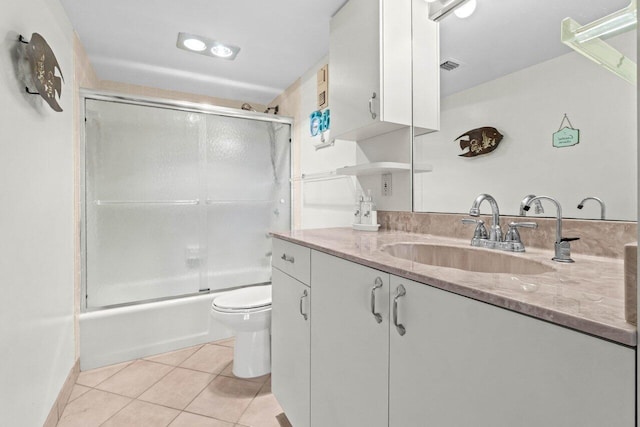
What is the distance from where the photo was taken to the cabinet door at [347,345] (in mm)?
837

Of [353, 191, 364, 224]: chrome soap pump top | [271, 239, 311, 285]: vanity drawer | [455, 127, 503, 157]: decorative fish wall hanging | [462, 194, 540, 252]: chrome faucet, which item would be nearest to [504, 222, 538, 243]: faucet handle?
[462, 194, 540, 252]: chrome faucet

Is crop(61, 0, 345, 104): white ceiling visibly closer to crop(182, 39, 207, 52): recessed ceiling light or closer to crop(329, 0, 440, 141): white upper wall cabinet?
crop(182, 39, 207, 52): recessed ceiling light

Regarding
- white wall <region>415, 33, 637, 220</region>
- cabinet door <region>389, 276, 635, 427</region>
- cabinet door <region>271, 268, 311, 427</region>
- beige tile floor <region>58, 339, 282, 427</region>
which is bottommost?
beige tile floor <region>58, 339, 282, 427</region>

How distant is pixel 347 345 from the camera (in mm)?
978

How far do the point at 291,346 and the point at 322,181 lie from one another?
1.29 m

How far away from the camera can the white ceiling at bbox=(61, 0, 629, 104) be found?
1083mm

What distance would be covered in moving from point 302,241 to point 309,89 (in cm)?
167

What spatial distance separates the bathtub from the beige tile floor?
9cm

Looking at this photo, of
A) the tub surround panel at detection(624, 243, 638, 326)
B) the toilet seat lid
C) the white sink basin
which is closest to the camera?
the tub surround panel at detection(624, 243, 638, 326)

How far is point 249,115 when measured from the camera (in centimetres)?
268

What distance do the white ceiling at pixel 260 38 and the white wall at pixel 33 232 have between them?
39 centimetres

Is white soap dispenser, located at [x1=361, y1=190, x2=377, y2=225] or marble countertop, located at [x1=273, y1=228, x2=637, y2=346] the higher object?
white soap dispenser, located at [x1=361, y1=190, x2=377, y2=225]

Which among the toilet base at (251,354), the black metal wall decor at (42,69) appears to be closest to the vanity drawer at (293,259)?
the toilet base at (251,354)

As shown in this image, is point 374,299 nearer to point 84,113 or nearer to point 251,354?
point 251,354
